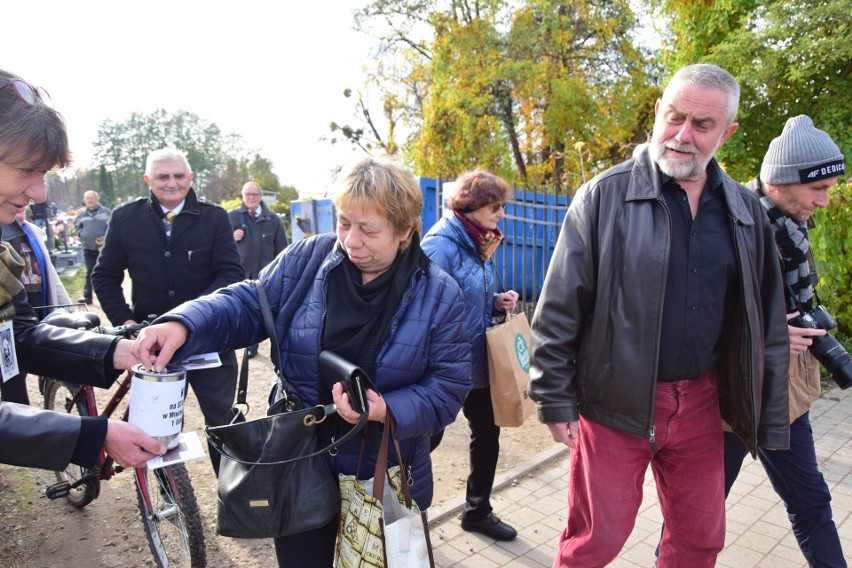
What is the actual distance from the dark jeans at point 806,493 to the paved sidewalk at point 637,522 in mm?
570

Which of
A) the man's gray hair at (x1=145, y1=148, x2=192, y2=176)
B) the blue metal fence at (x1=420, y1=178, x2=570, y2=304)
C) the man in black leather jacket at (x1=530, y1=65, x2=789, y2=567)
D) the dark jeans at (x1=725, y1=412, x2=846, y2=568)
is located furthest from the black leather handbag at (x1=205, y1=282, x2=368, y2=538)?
the blue metal fence at (x1=420, y1=178, x2=570, y2=304)

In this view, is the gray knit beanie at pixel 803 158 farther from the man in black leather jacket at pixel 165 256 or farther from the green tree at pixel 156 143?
the green tree at pixel 156 143

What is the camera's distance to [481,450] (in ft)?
10.8

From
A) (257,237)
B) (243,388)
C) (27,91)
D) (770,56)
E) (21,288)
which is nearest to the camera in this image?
(27,91)

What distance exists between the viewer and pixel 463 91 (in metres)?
13.7

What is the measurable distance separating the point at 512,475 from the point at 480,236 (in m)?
1.80

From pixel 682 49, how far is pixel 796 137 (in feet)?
25.9

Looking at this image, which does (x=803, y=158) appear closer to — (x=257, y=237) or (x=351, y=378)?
(x=351, y=378)

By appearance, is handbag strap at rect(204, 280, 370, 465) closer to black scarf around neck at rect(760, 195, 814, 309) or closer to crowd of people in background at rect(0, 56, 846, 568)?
crowd of people in background at rect(0, 56, 846, 568)

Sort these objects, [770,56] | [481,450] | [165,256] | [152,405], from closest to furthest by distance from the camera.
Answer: [152,405] → [481,450] → [165,256] → [770,56]

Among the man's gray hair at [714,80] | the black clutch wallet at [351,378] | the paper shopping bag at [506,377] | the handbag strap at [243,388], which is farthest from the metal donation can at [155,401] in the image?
the man's gray hair at [714,80]

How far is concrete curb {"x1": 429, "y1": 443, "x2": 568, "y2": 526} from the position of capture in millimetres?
3498

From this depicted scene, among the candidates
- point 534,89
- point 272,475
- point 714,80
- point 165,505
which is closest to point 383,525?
point 272,475

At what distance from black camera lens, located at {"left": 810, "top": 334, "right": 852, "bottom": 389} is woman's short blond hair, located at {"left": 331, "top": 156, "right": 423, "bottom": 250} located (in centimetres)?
188
